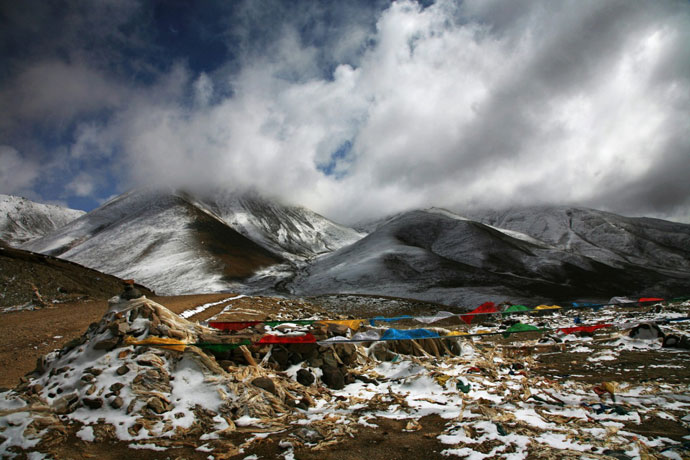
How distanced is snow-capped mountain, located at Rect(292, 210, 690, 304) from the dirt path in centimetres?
5634

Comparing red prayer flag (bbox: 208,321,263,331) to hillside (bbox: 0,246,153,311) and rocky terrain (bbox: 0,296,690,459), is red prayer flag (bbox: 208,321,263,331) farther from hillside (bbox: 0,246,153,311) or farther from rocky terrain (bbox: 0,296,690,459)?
hillside (bbox: 0,246,153,311)

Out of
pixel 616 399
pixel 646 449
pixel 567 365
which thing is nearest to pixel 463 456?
pixel 646 449

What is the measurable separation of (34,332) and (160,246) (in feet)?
324

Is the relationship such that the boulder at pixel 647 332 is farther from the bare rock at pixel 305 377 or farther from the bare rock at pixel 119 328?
the bare rock at pixel 119 328

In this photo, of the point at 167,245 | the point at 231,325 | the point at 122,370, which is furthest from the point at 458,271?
the point at 122,370

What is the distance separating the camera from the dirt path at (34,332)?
10.5 meters

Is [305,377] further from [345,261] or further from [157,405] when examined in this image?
[345,261]

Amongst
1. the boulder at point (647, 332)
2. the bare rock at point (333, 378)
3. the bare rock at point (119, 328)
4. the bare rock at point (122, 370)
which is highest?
the bare rock at point (119, 328)

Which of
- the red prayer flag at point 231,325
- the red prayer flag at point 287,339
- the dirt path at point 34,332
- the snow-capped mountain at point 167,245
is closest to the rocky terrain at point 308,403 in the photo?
the red prayer flag at point 287,339

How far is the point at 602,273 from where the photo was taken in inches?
4444

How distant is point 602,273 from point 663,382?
131m

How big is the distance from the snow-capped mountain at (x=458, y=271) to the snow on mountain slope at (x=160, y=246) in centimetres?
2211

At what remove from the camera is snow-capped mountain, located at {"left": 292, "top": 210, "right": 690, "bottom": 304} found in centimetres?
7462

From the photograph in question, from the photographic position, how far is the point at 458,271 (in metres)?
88.6
